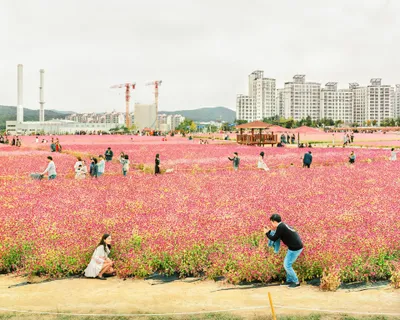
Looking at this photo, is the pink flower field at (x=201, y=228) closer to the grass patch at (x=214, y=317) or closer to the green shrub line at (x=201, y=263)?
A: the green shrub line at (x=201, y=263)

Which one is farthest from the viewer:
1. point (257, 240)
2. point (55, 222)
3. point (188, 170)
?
Answer: point (188, 170)

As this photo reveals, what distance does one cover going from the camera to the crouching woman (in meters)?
10.0

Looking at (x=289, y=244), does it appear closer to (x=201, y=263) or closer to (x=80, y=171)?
(x=201, y=263)

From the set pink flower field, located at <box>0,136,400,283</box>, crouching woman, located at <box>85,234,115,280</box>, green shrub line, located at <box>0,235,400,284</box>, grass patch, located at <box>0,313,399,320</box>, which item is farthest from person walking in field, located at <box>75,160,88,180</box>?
grass patch, located at <box>0,313,399,320</box>

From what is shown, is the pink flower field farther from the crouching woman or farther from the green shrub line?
the crouching woman

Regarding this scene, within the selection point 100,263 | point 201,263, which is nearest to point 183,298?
point 201,263

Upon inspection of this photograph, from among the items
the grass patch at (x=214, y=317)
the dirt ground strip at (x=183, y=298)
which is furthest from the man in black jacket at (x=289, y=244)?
the grass patch at (x=214, y=317)

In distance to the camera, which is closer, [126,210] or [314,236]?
[314,236]

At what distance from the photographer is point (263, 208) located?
14.3m

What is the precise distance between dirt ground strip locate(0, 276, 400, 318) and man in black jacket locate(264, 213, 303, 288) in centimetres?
28

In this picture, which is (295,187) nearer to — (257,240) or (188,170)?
(257,240)

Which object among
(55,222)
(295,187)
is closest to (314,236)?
(55,222)

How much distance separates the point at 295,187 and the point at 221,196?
410cm

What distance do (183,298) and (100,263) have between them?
2.32 m
